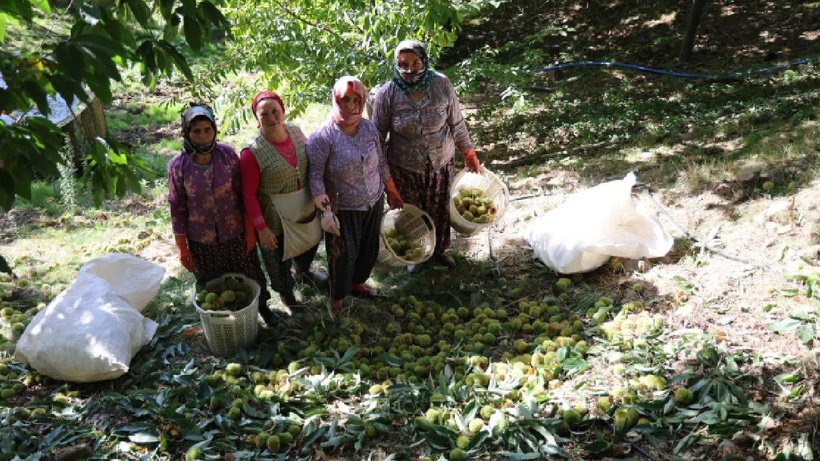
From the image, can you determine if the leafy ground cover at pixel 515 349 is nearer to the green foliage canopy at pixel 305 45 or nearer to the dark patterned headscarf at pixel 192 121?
the green foliage canopy at pixel 305 45

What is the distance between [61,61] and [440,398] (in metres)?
2.43

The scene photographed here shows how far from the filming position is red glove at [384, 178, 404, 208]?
425cm

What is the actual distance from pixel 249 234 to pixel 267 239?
0.14 meters

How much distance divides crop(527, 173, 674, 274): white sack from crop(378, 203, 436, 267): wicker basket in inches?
33.8

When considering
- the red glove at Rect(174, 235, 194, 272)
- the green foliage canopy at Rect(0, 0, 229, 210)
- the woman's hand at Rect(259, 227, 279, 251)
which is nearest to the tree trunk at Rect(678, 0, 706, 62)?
the woman's hand at Rect(259, 227, 279, 251)

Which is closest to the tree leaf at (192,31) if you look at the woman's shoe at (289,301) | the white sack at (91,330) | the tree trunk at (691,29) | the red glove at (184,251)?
the red glove at (184,251)

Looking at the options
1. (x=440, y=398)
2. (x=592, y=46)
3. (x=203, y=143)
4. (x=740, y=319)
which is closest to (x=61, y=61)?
(x=203, y=143)

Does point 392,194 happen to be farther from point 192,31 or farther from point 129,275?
point 192,31

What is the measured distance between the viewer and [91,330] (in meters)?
3.71

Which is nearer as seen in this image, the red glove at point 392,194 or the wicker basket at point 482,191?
the red glove at point 392,194

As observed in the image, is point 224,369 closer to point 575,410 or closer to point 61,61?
point 575,410

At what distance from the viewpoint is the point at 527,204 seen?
576cm

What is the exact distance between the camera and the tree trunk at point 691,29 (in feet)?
28.6

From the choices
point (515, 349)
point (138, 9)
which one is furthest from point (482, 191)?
point (138, 9)
